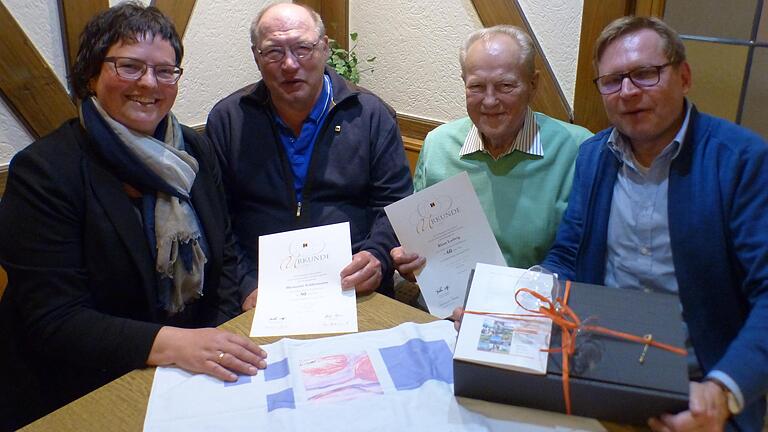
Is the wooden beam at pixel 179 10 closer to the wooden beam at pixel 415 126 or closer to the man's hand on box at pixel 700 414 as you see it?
the wooden beam at pixel 415 126

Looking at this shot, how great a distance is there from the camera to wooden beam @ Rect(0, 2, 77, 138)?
6.84 feet

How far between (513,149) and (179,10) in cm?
163

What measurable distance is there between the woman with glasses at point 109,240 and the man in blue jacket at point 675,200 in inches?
33.7

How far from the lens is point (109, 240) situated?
1423 millimetres

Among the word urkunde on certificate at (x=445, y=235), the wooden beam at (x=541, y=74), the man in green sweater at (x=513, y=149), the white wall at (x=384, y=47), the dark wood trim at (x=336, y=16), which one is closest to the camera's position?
the word urkunde on certificate at (x=445, y=235)

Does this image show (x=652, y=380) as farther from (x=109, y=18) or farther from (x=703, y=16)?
(x=703, y=16)

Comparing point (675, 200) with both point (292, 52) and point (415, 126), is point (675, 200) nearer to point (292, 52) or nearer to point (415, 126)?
point (292, 52)

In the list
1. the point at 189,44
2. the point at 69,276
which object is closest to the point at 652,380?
the point at 69,276

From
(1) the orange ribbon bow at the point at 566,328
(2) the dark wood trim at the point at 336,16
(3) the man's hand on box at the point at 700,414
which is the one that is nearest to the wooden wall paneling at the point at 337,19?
(2) the dark wood trim at the point at 336,16

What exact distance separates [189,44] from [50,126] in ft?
2.38

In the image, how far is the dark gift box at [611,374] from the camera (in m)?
0.97

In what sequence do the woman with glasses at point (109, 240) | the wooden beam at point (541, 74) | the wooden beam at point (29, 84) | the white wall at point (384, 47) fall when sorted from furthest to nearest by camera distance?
the wooden beam at point (541, 74) < the white wall at point (384, 47) < the wooden beam at point (29, 84) < the woman with glasses at point (109, 240)

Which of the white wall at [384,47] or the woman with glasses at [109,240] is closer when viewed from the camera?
the woman with glasses at [109,240]

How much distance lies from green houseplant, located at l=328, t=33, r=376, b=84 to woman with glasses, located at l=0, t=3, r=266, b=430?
1.70 m
